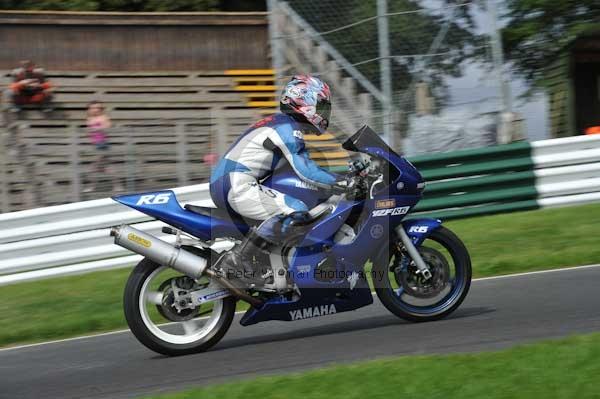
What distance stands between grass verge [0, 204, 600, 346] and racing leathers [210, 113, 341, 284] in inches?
84.5

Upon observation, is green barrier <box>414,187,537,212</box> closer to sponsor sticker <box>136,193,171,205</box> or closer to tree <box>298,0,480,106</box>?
tree <box>298,0,480,106</box>

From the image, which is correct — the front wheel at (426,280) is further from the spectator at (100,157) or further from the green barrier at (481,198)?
the spectator at (100,157)

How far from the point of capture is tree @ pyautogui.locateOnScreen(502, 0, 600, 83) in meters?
17.6

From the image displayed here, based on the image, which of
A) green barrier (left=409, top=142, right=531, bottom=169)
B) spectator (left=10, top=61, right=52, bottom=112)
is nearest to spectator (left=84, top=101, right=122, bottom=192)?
spectator (left=10, top=61, right=52, bottom=112)

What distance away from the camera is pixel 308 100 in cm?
680

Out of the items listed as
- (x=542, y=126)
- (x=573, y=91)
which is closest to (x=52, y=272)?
(x=542, y=126)

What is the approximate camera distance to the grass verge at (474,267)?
8.55 meters

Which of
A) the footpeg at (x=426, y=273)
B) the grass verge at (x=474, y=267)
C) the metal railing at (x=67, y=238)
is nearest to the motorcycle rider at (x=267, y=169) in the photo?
the footpeg at (x=426, y=273)

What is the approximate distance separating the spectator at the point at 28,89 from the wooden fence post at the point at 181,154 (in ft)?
14.8

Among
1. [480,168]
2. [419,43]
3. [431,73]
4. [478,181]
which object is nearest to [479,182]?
[478,181]

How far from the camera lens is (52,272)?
11070 mm

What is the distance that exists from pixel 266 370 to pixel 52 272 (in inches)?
217

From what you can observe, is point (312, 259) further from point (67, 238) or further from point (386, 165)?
point (67, 238)

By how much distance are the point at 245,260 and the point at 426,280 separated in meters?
1.27
